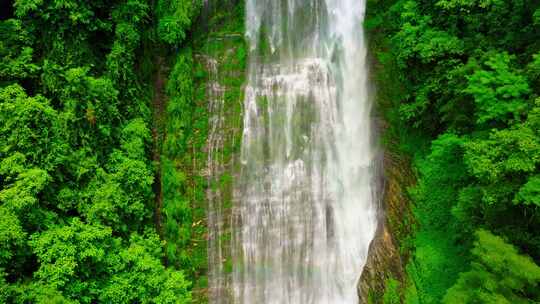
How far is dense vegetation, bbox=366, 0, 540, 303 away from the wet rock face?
A: 1.08 ft

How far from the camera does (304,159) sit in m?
11.2

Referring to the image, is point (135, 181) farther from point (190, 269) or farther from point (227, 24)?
point (227, 24)

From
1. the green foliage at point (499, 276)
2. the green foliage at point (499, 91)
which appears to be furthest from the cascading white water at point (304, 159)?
the green foliage at point (499, 276)

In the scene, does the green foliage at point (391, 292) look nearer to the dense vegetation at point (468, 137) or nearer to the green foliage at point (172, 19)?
the dense vegetation at point (468, 137)

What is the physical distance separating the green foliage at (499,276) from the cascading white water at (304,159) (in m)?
4.58

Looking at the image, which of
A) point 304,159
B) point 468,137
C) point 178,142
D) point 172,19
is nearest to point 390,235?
point 304,159

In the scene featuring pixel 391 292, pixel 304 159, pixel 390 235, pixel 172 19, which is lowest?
pixel 391 292

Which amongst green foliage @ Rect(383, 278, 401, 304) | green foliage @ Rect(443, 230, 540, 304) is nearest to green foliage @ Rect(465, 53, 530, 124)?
green foliage @ Rect(443, 230, 540, 304)

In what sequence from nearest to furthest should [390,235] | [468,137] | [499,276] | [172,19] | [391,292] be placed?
[499,276], [468,137], [391,292], [390,235], [172,19]

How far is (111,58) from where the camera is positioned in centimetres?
988

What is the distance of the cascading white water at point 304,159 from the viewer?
35.7ft

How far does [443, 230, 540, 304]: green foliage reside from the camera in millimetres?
5758

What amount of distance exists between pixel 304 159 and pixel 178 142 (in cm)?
360

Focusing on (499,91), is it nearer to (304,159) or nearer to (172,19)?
(304,159)
